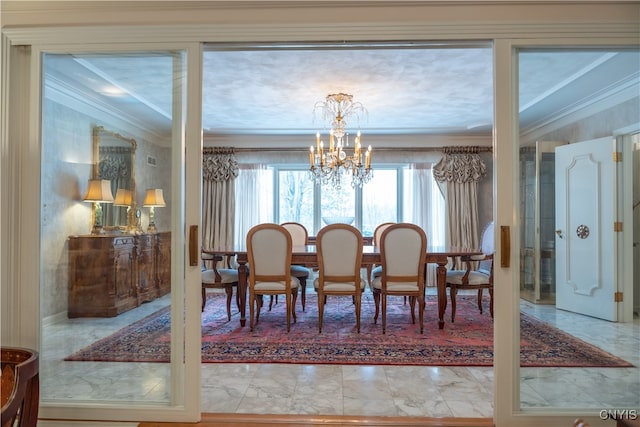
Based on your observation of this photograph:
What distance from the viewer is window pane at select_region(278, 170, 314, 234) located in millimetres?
6254

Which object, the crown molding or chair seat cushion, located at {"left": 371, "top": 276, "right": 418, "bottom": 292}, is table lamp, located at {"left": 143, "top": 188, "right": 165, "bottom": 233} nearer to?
the crown molding

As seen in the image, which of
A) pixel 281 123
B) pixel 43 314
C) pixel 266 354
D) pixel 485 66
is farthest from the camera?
pixel 281 123

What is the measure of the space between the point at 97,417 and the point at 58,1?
7.15 feet

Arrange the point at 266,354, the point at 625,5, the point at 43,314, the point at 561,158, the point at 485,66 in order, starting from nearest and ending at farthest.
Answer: the point at 625,5 < the point at 43,314 < the point at 561,158 < the point at 266,354 < the point at 485,66

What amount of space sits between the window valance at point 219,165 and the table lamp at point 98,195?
12.7 ft

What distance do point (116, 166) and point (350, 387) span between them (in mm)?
1889

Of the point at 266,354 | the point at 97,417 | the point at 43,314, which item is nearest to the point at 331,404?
the point at 266,354

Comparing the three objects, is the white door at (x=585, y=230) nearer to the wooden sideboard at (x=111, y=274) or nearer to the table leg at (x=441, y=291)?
the table leg at (x=441, y=291)

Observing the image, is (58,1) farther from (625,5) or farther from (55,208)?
(625,5)

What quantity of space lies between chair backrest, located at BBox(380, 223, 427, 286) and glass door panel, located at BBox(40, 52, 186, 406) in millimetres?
2018

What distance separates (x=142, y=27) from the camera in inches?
77.6

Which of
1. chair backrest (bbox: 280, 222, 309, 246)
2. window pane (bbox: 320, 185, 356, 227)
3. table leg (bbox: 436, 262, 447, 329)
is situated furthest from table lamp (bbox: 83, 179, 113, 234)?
window pane (bbox: 320, 185, 356, 227)

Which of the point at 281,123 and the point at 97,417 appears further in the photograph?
the point at 281,123

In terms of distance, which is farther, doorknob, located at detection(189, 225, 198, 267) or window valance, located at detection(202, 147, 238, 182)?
window valance, located at detection(202, 147, 238, 182)
